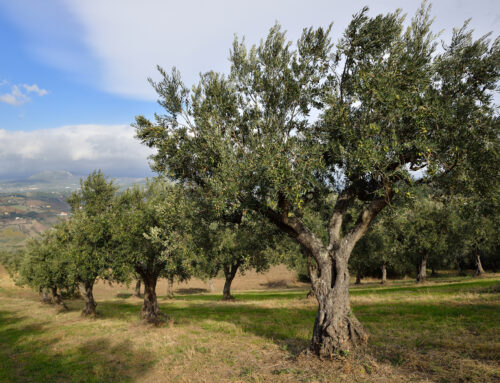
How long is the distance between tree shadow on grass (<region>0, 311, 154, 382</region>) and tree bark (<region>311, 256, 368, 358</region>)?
941 centimetres

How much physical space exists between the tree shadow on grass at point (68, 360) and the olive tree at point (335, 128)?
10.4 metres

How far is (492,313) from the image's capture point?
20.1 m

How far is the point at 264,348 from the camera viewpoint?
1627cm

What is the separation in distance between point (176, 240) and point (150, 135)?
6.54 meters

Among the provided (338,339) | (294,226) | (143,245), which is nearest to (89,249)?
(143,245)

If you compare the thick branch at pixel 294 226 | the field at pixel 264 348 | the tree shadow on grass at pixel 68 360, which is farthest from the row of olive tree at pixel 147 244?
the tree shadow on grass at pixel 68 360

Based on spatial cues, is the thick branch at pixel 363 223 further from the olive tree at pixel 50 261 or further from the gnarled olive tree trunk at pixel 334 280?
the olive tree at pixel 50 261

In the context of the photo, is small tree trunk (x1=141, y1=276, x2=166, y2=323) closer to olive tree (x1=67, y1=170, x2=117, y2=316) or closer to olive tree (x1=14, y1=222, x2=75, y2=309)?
olive tree (x1=67, y1=170, x2=117, y2=316)

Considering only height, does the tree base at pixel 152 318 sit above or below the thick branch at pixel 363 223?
below

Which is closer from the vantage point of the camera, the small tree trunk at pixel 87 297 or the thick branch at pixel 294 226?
the thick branch at pixel 294 226

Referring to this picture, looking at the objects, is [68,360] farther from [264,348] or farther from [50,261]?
[50,261]

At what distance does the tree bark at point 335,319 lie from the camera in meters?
13.0

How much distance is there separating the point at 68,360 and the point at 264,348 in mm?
12219

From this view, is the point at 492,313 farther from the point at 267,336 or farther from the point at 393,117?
the point at 393,117
